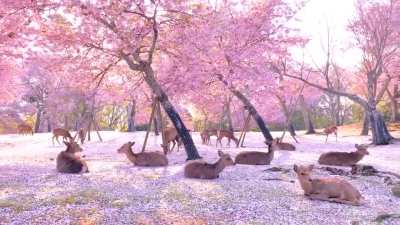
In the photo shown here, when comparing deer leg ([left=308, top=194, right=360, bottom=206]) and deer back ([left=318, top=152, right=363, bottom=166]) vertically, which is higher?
deer back ([left=318, top=152, right=363, bottom=166])

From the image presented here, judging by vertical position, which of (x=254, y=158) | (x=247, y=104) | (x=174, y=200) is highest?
(x=247, y=104)

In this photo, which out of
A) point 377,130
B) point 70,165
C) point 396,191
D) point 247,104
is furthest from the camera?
point 377,130

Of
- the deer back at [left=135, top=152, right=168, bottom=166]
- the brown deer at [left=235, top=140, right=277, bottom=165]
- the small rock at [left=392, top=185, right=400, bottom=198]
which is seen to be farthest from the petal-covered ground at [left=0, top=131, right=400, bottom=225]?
the brown deer at [left=235, top=140, right=277, bottom=165]

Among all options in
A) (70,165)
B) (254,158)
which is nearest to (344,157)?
(254,158)

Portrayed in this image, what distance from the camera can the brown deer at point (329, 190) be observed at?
6.95 meters

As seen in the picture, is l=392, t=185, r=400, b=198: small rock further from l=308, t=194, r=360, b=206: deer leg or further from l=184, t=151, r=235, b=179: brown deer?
l=184, t=151, r=235, b=179: brown deer

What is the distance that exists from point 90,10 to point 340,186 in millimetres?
6662

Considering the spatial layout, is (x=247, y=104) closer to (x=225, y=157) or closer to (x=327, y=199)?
(x=225, y=157)

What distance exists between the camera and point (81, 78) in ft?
51.3

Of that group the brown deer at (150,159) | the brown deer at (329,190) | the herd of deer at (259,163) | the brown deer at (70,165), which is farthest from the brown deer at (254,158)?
the brown deer at (329,190)

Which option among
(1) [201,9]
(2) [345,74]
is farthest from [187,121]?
(1) [201,9]

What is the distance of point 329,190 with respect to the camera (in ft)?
23.2

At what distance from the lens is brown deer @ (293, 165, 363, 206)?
695 centimetres

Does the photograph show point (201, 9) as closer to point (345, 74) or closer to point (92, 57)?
point (92, 57)
